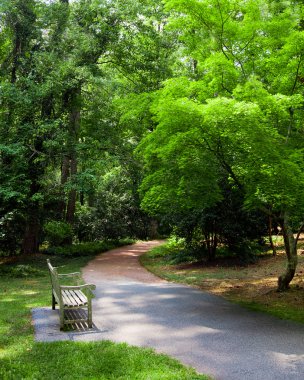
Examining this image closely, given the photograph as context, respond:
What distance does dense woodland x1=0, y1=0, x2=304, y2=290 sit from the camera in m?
7.64

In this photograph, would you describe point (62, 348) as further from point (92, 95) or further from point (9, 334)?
point (92, 95)

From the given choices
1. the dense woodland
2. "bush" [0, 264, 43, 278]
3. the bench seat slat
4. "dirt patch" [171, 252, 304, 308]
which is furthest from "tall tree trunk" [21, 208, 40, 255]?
the bench seat slat

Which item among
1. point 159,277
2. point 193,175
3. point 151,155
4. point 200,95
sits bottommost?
point 159,277

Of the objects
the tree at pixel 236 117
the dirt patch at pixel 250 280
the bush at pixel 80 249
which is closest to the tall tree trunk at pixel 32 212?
the bush at pixel 80 249

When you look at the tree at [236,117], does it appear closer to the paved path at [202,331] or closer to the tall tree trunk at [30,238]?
the paved path at [202,331]

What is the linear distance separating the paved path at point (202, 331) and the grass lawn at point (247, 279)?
0.61 metres

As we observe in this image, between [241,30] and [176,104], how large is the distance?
3.31 metres

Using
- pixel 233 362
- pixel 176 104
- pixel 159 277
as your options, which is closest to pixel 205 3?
pixel 176 104

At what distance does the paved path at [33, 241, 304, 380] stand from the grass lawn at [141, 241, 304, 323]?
612 millimetres

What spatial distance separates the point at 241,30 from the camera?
911 cm

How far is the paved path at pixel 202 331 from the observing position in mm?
5090

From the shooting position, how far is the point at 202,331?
6629mm

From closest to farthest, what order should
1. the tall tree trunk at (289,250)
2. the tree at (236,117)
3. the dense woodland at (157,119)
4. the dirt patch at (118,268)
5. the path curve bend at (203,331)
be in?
the path curve bend at (203,331) < the tree at (236,117) < the dense woodland at (157,119) < the tall tree trunk at (289,250) < the dirt patch at (118,268)

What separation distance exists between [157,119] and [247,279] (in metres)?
6.56
